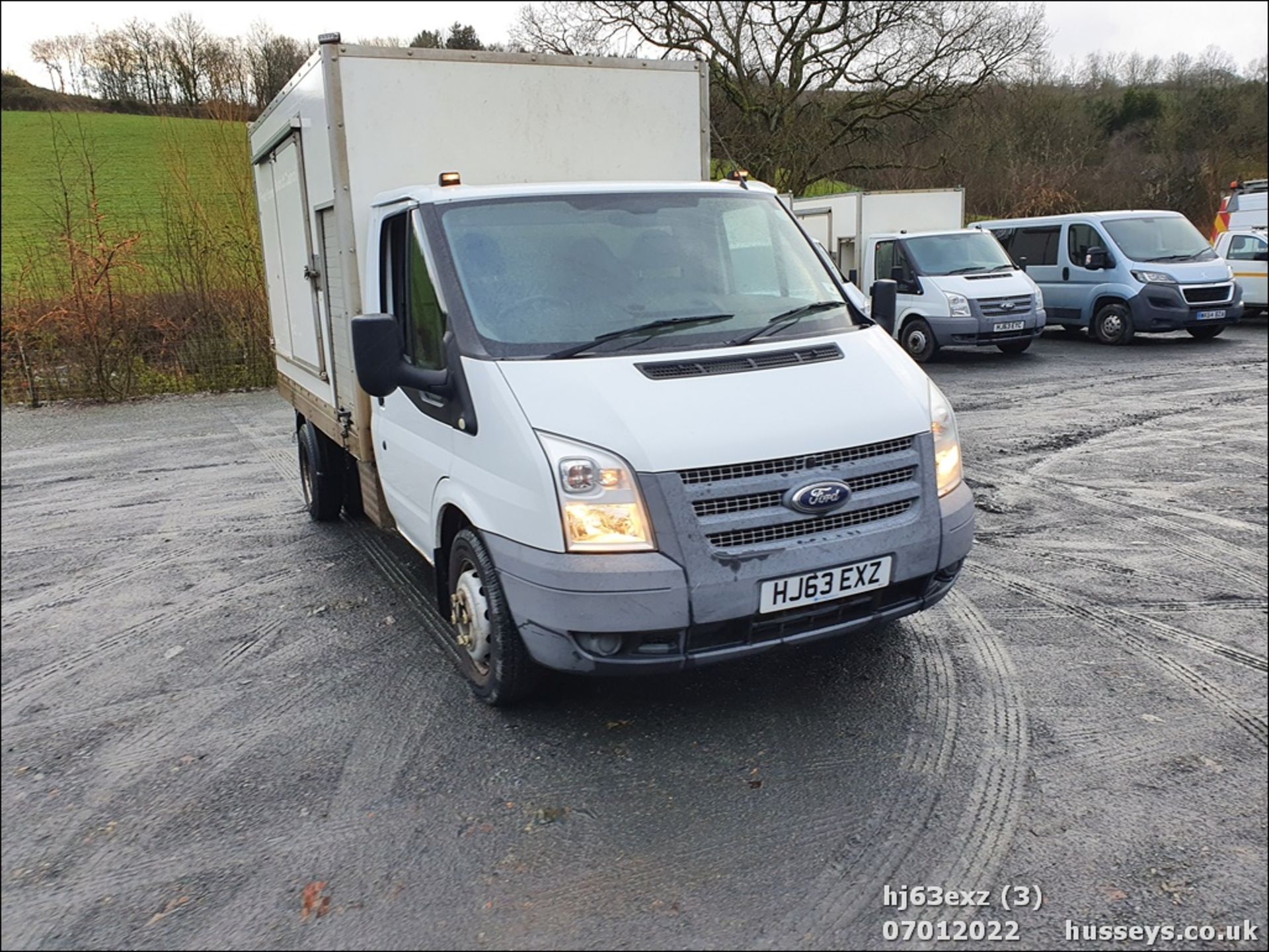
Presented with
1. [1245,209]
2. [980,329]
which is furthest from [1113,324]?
[1245,209]

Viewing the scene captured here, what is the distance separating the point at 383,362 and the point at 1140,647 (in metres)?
3.61

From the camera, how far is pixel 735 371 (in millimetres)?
3826

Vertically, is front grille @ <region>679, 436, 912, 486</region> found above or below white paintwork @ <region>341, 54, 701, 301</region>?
below

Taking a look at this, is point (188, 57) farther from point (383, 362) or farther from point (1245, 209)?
point (1245, 209)

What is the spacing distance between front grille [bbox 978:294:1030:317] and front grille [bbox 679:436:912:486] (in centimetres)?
1166

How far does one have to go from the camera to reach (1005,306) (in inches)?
572

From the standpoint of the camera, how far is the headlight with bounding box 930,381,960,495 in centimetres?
398

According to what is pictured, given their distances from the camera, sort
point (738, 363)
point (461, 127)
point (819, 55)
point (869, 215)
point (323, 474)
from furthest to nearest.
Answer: point (819, 55) → point (869, 215) → point (323, 474) → point (461, 127) → point (738, 363)

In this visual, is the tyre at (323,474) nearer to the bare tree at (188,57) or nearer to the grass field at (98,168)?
the grass field at (98,168)

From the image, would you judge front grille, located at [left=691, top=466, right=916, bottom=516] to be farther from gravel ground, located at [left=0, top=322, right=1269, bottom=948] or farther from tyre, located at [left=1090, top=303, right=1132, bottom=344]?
tyre, located at [left=1090, top=303, right=1132, bottom=344]

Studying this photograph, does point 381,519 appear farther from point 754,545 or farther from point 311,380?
point 754,545

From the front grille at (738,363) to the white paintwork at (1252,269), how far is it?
1658 centimetres

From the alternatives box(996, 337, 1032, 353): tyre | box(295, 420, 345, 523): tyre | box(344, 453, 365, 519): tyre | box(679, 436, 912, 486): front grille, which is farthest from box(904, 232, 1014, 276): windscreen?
box(679, 436, 912, 486): front grille

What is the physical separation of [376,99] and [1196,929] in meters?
4.91
